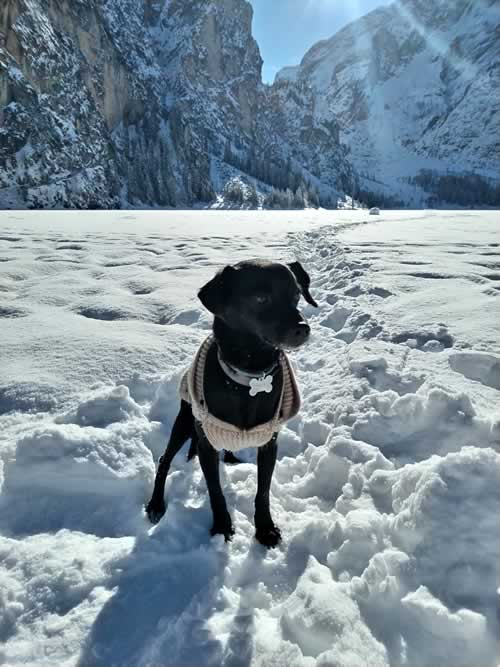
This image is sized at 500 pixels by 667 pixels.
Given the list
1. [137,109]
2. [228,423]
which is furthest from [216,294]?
[137,109]

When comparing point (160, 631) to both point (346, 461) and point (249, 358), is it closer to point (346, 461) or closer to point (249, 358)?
point (249, 358)

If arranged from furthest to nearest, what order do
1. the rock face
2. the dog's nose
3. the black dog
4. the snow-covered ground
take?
1. the rock face
2. the black dog
3. the dog's nose
4. the snow-covered ground

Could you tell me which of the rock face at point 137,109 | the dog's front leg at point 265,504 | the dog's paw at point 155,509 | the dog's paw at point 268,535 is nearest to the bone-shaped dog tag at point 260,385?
the dog's front leg at point 265,504

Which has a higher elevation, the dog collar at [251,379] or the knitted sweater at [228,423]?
the dog collar at [251,379]

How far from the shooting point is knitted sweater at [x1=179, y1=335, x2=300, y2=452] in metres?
2.22

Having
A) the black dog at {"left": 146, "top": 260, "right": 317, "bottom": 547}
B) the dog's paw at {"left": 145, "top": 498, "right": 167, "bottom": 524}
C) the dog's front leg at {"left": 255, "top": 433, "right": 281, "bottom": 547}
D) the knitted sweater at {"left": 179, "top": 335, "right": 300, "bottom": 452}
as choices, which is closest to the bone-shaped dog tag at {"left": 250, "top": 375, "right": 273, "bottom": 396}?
the black dog at {"left": 146, "top": 260, "right": 317, "bottom": 547}

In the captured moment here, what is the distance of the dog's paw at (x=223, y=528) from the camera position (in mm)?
2268

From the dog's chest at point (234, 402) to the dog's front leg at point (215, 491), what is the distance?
8.6 inches

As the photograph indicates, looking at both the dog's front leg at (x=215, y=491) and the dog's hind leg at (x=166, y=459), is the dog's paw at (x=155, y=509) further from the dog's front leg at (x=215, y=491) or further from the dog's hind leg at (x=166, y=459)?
→ the dog's front leg at (x=215, y=491)

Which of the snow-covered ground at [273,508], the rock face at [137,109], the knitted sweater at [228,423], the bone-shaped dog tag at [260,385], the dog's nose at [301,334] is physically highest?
the rock face at [137,109]

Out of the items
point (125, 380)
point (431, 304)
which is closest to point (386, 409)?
point (125, 380)

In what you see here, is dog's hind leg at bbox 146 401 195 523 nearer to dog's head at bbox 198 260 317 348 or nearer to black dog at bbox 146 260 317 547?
black dog at bbox 146 260 317 547

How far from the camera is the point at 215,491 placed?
2.31 meters

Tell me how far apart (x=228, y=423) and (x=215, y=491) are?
1.34ft
